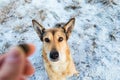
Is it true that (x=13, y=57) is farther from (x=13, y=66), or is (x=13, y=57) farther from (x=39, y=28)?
(x=39, y=28)

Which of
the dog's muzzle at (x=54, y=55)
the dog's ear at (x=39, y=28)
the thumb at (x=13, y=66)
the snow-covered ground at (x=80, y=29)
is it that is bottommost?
the snow-covered ground at (x=80, y=29)

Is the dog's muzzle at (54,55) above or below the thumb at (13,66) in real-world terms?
below

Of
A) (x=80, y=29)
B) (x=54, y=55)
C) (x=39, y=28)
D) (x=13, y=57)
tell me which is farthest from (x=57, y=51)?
(x=13, y=57)

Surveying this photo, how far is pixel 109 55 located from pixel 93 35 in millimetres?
498

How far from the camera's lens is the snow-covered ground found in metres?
4.50

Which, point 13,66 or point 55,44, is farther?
point 55,44

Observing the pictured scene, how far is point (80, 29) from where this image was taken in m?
5.00

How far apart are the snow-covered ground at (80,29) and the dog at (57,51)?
0.58 m

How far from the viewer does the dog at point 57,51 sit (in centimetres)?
353

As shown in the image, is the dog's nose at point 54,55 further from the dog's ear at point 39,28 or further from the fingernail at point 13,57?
the fingernail at point 13,57

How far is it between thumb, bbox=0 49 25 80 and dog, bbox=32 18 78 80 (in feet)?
9.68

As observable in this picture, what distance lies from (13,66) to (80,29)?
450cm

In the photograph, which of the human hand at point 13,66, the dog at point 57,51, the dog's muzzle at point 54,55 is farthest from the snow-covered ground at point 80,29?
the human hand at point 13,66

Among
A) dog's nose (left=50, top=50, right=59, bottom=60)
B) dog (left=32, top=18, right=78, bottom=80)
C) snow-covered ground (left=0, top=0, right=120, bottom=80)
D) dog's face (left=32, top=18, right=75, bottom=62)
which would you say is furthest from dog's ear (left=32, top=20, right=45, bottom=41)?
snow-covered ground (left=0, top=0, right=120, bottom=80)
